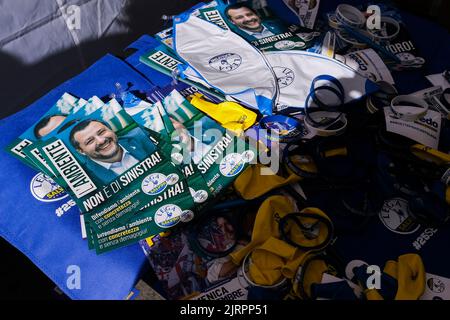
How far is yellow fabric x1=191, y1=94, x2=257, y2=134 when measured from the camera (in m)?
1.37

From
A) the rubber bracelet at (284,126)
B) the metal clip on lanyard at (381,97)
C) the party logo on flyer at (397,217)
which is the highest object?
the metal clip on lanyard at (381,97)

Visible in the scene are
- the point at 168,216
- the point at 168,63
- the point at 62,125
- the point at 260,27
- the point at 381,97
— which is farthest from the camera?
the point at 260,27

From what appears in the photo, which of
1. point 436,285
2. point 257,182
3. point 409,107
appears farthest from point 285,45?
point 436,285

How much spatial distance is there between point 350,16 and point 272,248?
1030 millimetres

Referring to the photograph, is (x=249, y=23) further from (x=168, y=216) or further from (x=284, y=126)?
(x=168, y=216)

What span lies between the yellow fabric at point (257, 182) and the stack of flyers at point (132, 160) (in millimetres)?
25

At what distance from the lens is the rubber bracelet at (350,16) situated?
5.33 ft

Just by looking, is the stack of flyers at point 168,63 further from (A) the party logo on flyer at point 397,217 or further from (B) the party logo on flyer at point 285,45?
(A) the party logo on flyer at point 397,217

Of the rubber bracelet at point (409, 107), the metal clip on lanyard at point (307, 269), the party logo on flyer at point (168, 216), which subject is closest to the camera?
→ the metal clip on lanyard at point (307, 269)

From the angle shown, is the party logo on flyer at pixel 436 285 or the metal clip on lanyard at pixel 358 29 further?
the metal clip on lanyard at pixel 358 29

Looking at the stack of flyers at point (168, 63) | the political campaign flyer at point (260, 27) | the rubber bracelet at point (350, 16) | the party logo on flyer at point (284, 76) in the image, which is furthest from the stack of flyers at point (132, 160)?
the rubber bracelet at point (350, 16)

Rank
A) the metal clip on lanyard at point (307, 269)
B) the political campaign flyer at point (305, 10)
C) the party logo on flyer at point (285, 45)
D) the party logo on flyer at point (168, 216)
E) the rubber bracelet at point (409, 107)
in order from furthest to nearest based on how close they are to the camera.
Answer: the political campaign flyer at point (305, 10) < the party logo on flyer at point (285, 45) < the rubber bracelet at point (409, 107) < the party logo on flyer at point (168, 216) < the metal clip on lanyard at point (307, 269)

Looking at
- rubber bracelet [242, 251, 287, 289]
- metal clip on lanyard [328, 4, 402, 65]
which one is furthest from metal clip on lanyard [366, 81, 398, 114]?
rubber bracelet [242, 251, 287, 289]

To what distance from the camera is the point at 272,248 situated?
3.61 feet
